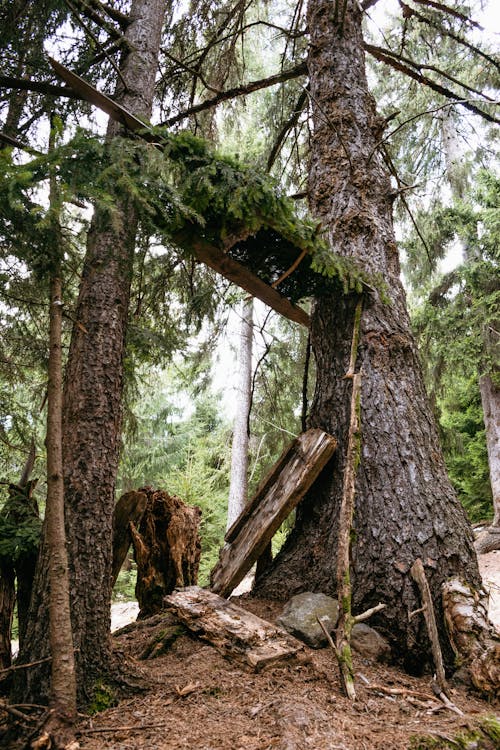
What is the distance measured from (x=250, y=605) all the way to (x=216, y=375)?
29.9 feet

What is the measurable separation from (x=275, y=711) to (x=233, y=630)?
695 mm

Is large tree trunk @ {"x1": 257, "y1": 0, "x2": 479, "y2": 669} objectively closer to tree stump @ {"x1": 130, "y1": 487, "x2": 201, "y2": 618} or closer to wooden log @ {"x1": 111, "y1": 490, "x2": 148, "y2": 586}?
tree stump @ {"x1": 130, "y1": 487, "x2": 201, "y2": 618}

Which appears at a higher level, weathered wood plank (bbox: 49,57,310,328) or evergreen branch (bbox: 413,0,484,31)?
evergreen branch (bbox: 413,0,484,31)

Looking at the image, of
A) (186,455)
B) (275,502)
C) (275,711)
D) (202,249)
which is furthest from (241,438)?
(275,711)

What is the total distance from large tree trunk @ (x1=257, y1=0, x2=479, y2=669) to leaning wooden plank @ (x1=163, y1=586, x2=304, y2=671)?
50cm

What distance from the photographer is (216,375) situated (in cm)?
1236

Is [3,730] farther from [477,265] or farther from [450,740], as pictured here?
[477,265]

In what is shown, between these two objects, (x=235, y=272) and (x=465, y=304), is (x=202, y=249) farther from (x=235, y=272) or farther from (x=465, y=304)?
(x=465, y=304)

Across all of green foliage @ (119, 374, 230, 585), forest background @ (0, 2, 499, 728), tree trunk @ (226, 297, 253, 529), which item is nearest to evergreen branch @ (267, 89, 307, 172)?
forest background @ (0, 2, 499, 728)

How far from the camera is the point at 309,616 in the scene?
3049 mm

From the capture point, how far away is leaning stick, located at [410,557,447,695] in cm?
257

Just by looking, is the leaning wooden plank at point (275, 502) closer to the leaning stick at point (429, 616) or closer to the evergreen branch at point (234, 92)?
the leaning stick at point (429, 616)

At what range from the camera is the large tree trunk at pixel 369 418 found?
9.96 feet

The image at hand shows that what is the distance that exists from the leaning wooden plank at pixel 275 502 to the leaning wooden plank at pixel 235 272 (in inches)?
45.8
